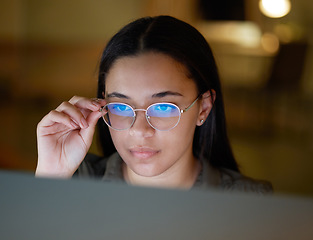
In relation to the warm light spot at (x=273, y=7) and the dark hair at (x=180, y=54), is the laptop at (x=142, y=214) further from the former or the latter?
the warm light spot at (x=273, y=7)

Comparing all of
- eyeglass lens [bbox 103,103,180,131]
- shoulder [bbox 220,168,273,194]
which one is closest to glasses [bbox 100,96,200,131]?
eyeglass lens [bbox 103,103,180,131]

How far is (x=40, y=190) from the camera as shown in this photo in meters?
0.39

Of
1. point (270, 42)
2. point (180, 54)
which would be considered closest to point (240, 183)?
point (180, 54)

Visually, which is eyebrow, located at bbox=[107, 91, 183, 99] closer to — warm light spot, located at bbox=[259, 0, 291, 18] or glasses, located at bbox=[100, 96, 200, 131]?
glasses, located at bbox=[100, 96, 200, 131]

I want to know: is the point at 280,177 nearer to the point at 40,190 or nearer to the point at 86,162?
the point at 86,162

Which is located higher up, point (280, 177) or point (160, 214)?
point (160, 214)

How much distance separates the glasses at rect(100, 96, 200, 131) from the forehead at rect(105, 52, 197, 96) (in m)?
0.02

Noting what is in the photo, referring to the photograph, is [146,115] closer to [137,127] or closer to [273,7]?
[137,127]

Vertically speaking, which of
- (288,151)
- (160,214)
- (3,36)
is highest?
(160,214)

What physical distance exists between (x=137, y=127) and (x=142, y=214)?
173 millimetres

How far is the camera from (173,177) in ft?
2.03

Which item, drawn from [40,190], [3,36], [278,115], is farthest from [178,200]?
[278,115]

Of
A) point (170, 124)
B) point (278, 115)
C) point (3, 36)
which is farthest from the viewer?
point (278, 115)

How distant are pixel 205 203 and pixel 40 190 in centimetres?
16
